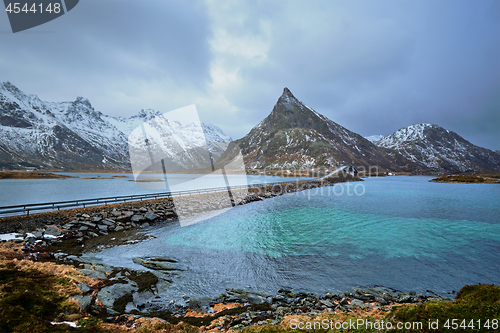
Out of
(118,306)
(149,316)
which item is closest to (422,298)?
(149,316)

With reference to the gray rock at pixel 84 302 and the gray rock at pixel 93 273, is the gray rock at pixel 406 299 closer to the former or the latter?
the gray rock at pixel 84 302

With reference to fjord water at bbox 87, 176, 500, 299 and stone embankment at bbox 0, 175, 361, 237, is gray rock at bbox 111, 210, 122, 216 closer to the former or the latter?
stone embankment at bbox 0, 175, 361, 237

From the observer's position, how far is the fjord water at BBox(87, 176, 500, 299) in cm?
1481

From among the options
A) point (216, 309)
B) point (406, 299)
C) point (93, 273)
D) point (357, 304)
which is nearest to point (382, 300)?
point (406, 299)

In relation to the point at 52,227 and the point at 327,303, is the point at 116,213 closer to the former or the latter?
the point at 52,227

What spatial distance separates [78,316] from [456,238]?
36.4 metres

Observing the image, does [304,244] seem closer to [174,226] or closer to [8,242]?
[174,226]

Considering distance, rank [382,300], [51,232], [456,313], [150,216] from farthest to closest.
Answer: [150,216] → [51,232] → [382,300] → [456,313]

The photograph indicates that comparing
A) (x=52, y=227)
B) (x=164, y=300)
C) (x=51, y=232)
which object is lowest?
(x=164, y=300)

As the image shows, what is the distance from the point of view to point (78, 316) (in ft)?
29.0

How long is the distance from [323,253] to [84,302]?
60.9ft

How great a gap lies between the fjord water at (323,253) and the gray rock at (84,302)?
403 centimetres

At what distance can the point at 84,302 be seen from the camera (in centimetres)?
997

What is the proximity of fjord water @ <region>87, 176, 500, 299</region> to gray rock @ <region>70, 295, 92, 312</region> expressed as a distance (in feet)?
13.2
